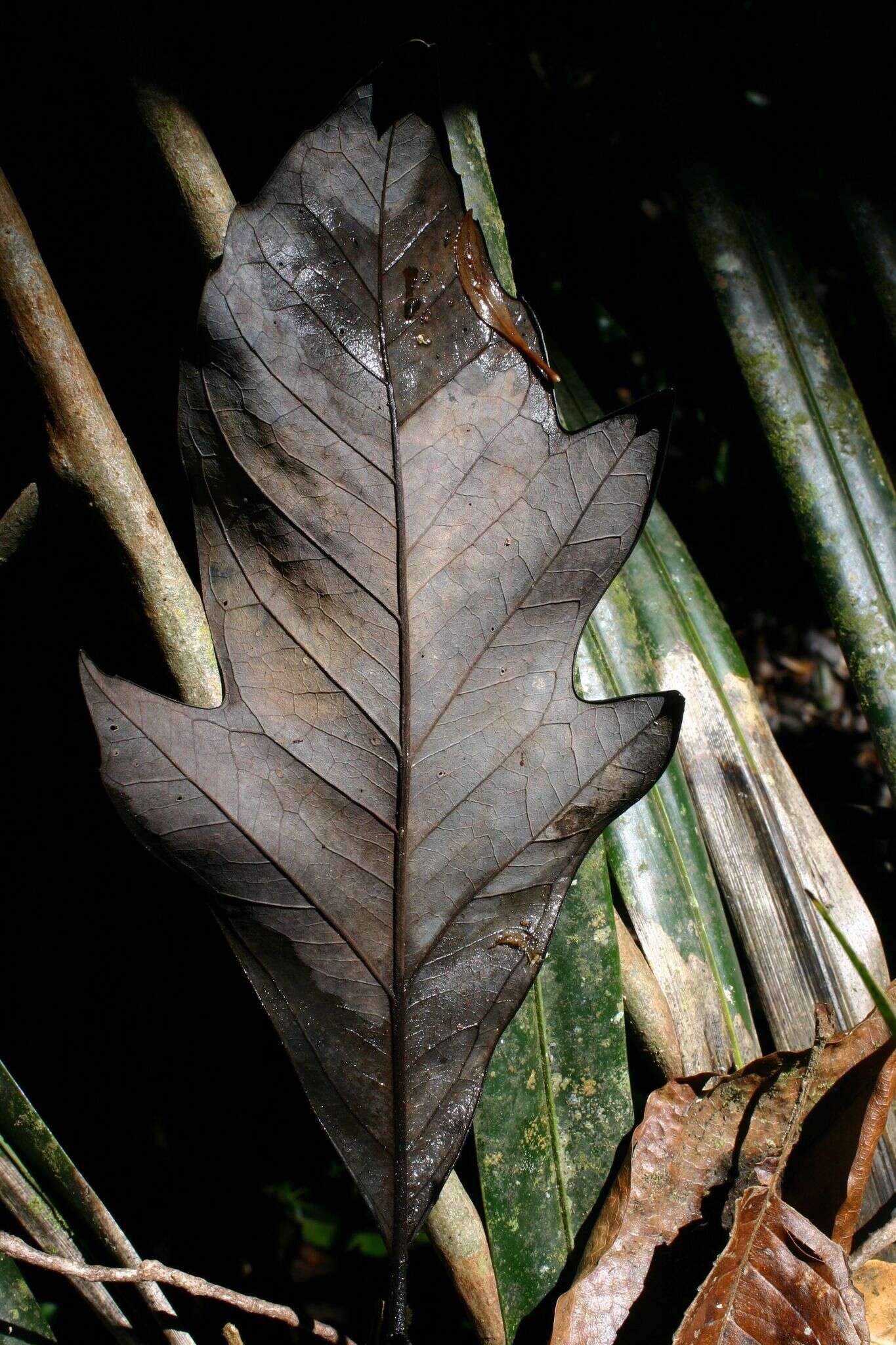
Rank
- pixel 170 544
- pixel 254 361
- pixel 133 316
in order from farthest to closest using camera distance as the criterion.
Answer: pixel 133 316
pixel 170 544
pixel 254 361

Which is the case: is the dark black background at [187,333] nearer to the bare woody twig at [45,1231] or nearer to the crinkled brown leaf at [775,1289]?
the bare woody twig at [45,1231]


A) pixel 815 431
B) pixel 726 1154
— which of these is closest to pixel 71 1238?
pixel 726 1154

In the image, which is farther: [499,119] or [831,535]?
[499,119]

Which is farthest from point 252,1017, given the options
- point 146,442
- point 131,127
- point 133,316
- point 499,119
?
point 499,119

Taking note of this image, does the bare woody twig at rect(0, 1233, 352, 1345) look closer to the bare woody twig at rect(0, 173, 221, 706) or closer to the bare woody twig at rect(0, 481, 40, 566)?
the bare woody twig at rect(0, 173, 221, 706)

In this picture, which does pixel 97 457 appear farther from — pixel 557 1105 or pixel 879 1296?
pixel 879 1296

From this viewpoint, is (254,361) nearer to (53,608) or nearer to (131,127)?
(131,127)

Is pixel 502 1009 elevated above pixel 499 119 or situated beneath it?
situated beneath

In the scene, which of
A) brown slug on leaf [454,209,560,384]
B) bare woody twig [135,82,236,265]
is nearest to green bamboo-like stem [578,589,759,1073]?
brown slug on leaf [454,209,560,384]
